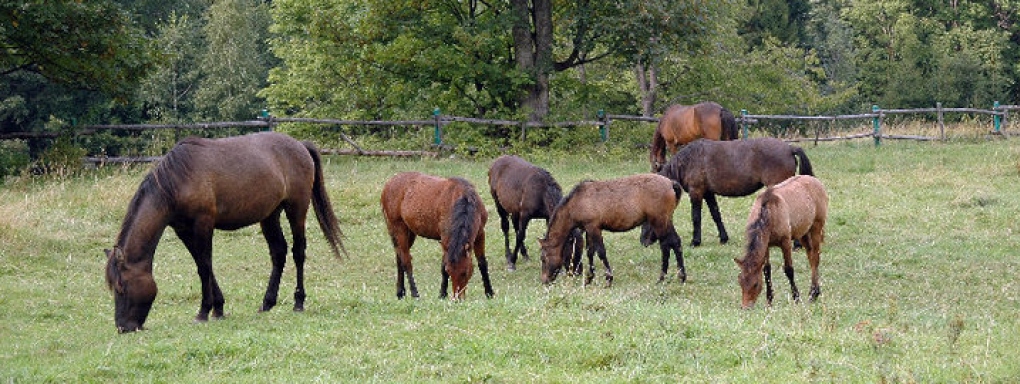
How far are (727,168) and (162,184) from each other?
8251mm

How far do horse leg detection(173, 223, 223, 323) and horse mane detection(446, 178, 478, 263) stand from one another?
83.6 inches

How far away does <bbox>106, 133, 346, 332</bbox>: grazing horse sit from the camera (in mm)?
9094

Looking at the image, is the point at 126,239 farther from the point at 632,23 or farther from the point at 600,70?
the point at 600,70

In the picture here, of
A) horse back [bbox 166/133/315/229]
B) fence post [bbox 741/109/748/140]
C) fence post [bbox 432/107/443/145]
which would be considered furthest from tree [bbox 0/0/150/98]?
fence post [bbox 741/109/748/140]

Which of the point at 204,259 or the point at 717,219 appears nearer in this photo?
the point at 204,259

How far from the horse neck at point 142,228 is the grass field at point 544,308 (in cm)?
65

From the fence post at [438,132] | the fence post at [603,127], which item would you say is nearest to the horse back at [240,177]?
the fence post at [438,132]

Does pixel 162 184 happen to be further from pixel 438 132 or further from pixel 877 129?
pixel 877 129

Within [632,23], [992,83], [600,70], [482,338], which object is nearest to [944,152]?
[632,23]

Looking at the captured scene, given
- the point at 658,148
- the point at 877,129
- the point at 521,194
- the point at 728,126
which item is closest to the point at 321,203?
the point at 521,194

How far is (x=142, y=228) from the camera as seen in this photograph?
9.14 m

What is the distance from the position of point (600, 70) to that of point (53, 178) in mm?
18872

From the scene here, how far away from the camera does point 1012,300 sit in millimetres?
10930

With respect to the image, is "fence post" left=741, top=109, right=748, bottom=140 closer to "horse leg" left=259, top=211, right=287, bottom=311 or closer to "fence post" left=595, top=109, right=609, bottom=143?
"fence post" left=595, top=109, right=609, bottom=143
